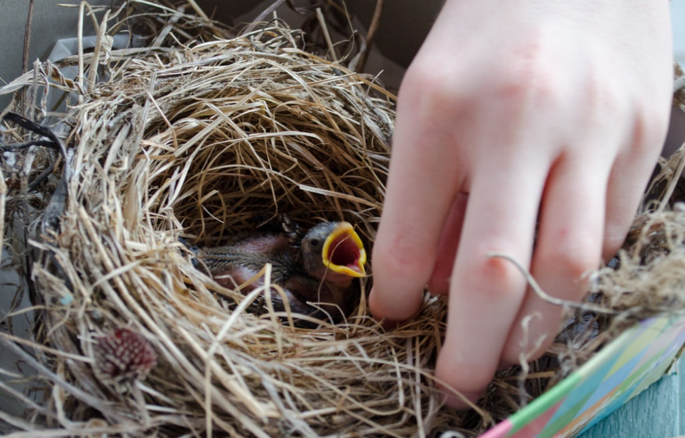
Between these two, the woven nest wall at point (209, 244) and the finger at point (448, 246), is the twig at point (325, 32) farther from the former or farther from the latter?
the finger at point (448, 246)

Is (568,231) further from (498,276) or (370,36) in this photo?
(370,36)

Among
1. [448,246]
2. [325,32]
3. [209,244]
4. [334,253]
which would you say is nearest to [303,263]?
[334,253]

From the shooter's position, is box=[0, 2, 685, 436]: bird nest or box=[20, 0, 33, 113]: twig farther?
box=[20, 0, 33, 113]: twig

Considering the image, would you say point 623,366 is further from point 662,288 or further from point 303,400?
point 303,400

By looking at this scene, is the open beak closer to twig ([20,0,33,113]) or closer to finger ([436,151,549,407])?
finger ([436,151,549,407])

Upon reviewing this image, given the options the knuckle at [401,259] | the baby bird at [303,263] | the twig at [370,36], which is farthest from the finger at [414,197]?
the twig at [370,36]

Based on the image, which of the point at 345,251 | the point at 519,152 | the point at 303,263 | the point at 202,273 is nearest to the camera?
the point at 519,152

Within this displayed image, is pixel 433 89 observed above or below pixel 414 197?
above

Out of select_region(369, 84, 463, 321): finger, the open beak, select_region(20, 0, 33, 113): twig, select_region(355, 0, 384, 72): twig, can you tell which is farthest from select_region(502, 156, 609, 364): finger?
select_region(20, 0, 33, 113): twig
